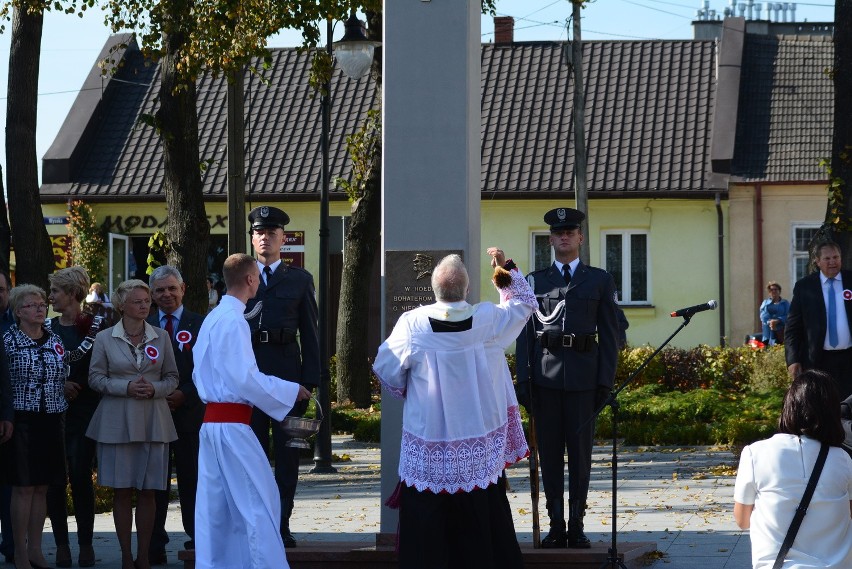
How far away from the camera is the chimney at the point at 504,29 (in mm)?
36562

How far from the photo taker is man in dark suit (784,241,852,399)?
38.3 feet

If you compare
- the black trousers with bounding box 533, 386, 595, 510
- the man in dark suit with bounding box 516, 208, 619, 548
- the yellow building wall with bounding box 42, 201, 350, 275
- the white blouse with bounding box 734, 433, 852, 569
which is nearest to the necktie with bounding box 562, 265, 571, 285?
the man in dark suit with bounding box 516, 208, 619, 548

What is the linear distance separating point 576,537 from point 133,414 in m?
3.07

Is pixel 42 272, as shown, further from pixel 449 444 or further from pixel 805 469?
pixel 805 469

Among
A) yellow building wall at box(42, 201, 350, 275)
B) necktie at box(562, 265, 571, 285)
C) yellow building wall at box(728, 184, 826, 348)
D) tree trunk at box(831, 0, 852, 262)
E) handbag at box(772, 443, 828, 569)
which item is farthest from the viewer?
yellow building wall at box(42, 201, 350, 275)

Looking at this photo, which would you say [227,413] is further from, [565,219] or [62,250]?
[62,250]

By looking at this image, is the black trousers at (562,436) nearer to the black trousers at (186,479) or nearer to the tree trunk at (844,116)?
the black trousers at (186,479)

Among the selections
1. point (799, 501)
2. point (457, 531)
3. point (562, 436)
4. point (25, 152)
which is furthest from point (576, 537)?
Answer: point (25, 152)

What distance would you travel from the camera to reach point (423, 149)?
9602mm

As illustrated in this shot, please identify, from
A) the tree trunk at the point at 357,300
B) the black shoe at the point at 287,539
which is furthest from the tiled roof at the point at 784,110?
the black shoe at the point at 287,539

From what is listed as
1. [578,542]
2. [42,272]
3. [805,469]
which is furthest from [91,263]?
[805,469]

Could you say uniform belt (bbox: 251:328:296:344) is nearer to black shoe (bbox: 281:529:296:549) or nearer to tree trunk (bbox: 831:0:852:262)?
black shoe (bbox: 281:529:296:549)

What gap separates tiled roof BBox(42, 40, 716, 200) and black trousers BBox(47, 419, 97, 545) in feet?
72.2

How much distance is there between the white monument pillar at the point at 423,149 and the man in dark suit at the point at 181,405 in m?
1.46
